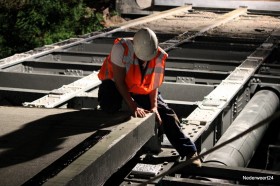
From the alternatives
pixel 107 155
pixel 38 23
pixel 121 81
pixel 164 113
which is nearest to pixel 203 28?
pixel 38 23

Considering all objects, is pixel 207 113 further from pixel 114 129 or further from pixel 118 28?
pixel 118 28

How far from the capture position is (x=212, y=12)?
18.7 meters

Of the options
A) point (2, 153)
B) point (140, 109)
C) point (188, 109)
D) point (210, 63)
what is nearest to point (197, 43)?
point (210, 63)

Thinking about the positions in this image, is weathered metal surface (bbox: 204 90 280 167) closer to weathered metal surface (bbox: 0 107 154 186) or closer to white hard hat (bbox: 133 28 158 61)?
weathered metal surface (bbox: 0 107 154 186)

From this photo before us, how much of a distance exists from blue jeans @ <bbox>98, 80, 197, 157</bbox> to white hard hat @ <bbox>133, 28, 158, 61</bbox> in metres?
0.47

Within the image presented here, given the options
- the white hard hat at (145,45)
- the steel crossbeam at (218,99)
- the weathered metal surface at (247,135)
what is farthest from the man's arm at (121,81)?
the weathered metal surface at (247,135)

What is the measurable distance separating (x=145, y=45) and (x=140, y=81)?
0.39 meters

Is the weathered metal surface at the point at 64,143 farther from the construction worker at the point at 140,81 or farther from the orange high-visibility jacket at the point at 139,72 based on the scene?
the orange high-visibility jacket at the point at 139,72

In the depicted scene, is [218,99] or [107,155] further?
[218,99]

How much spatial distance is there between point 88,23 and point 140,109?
13.0 meters

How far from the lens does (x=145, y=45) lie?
16.7 ft

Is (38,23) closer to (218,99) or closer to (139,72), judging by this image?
(218,99)

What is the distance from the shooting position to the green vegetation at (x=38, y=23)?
16.0m

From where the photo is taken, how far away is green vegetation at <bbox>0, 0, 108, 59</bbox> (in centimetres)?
1605
